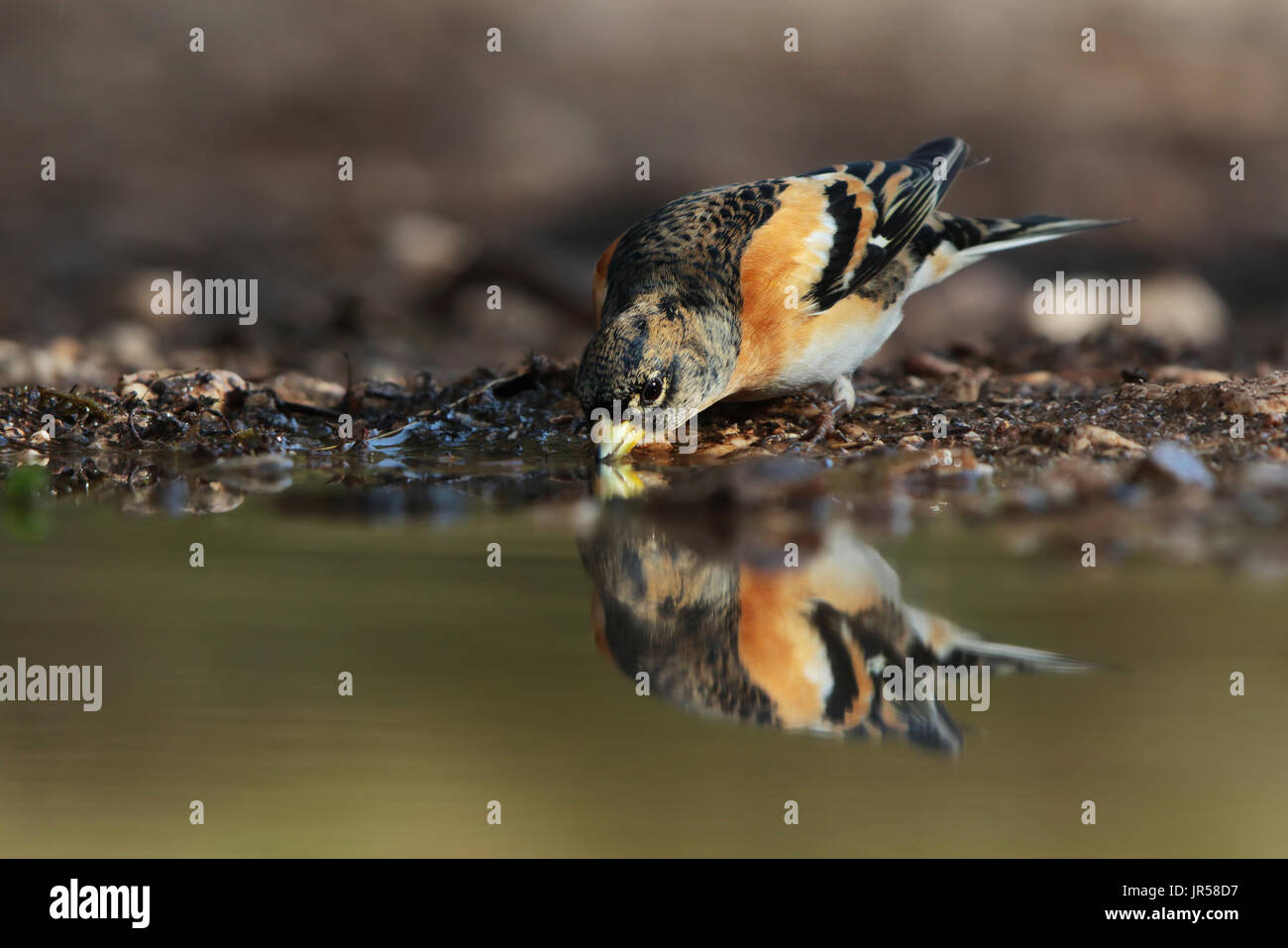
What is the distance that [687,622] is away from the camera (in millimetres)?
3906

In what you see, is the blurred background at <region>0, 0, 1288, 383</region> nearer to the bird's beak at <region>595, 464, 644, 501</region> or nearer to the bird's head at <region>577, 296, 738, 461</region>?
the bird's head at <region>577, 296, 738, 461</region>

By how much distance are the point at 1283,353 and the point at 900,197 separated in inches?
133

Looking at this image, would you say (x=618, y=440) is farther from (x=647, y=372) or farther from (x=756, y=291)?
(x=756, y=291)

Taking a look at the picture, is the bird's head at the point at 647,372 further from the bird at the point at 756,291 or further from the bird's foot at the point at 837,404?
the bird's foot at the point at 837,404

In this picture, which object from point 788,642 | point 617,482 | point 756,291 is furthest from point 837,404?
point 788,642

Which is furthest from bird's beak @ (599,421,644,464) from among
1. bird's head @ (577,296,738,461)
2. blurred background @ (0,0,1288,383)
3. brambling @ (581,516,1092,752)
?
blurred background @ (0,0,1288,383)

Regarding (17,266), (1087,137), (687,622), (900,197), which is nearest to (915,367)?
(900,197)

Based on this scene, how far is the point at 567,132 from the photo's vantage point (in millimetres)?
13297

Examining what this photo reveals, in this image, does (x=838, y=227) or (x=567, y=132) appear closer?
(x=838, y=227)

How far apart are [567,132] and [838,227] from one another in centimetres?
675

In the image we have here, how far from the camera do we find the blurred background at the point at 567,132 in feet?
40.6

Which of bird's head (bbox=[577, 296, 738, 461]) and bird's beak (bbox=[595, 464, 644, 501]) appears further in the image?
bird's head (bbox=[577, 296, 738, 461])

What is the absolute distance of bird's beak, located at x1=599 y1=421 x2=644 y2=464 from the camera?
19.7 ft

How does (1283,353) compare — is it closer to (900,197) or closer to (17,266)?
(900,197)
